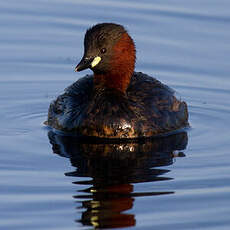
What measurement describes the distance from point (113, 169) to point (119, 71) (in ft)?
7.22

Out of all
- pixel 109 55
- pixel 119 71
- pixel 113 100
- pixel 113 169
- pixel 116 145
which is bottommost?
pixel 113 169

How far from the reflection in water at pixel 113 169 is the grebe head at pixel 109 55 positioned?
1.01 metres

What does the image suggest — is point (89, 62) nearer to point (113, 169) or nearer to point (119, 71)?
point (119, 71)

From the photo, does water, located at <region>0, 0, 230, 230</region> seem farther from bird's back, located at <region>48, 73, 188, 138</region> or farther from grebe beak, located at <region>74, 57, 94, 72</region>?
grebe beak, located at <region>74, 57, 94, 72</region>

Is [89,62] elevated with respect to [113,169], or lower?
elevated

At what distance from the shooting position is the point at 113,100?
44.2 ft

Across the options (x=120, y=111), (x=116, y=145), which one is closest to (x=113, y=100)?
(x=120, y=111)

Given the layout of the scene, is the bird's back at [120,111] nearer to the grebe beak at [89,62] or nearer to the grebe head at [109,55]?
the grebe head at [109,55]

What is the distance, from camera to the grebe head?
43.9 feet

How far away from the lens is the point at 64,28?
17.8 m

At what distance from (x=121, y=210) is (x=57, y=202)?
717 millimetres

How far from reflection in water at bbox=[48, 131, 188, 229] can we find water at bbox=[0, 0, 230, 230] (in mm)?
14

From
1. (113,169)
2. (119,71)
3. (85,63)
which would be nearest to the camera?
(113,169)

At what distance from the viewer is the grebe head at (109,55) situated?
527 inches
